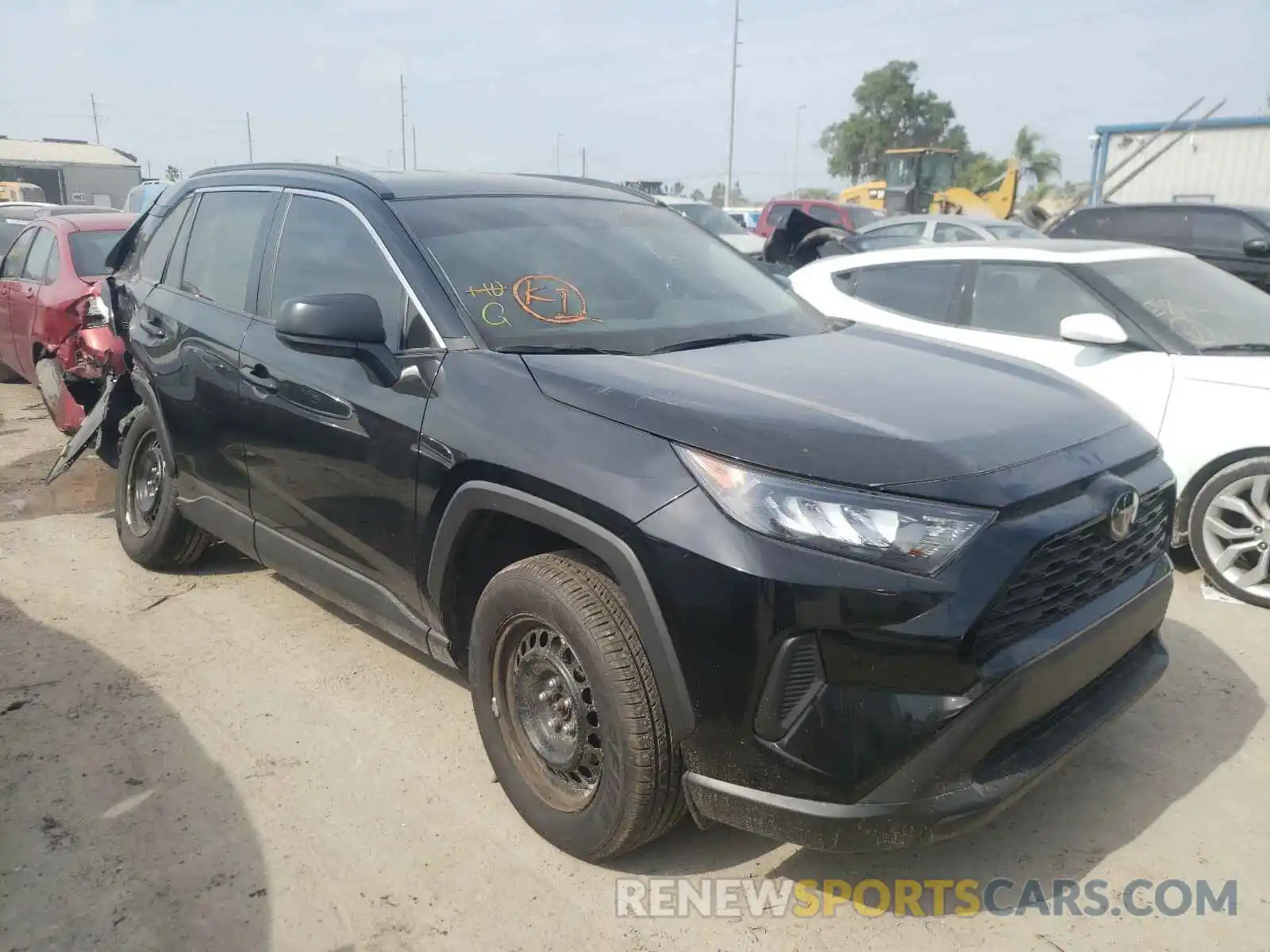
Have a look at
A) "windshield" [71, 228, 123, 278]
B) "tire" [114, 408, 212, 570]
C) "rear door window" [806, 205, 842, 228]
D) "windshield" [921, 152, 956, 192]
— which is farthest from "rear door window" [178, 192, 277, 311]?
"windshield" [921, 152, 956, 192]

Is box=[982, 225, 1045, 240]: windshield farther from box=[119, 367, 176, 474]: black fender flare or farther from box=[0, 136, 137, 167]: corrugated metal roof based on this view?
box=[0, 136, 137, 167]: corrugated metal roof

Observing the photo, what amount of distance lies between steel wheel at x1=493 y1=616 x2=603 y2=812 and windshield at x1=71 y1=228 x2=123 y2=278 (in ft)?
20.8

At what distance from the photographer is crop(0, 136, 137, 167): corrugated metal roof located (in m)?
51.0

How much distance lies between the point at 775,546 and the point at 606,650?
515 mm

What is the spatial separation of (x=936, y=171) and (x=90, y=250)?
22.2 m

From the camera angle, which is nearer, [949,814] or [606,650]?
[949,814]

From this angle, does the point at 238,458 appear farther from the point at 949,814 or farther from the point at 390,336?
the point at 949,814

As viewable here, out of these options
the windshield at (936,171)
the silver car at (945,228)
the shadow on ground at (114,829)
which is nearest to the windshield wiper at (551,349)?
the shadow on ground at (114,829)

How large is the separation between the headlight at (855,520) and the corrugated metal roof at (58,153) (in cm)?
5781

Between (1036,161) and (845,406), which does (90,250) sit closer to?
(845,406)

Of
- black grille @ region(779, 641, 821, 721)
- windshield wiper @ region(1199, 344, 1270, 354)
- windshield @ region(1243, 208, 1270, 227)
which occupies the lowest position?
black grille @ region(779, 641, 821, 721)

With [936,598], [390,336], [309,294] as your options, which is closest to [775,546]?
[936,598]

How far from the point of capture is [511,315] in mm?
3102

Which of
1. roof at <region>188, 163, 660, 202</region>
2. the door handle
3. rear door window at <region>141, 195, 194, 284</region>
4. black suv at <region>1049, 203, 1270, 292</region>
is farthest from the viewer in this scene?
black suv at <region>1049, 203, 1270, 292</region>
